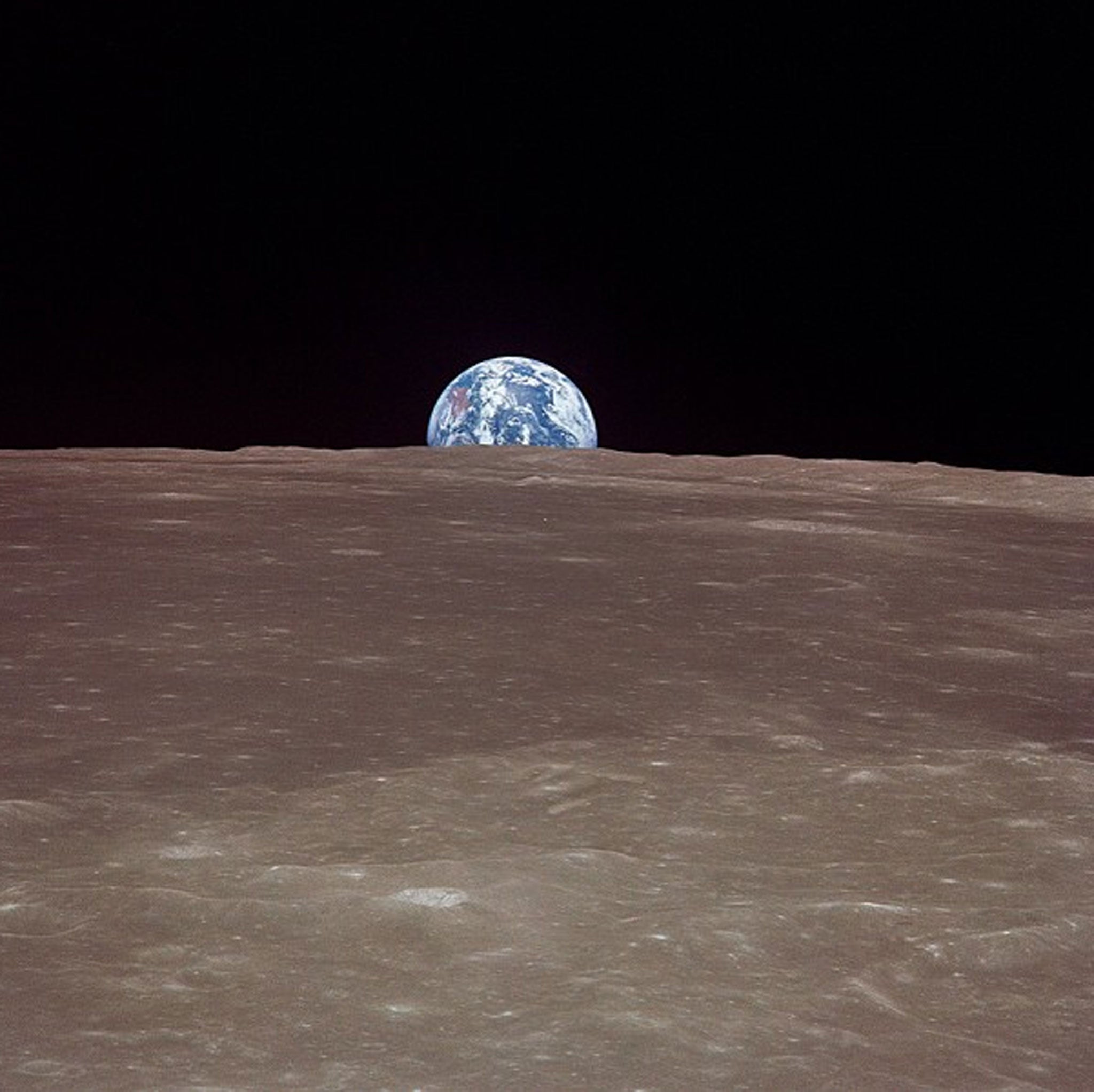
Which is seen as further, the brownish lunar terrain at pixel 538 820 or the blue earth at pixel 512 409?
the blue earth at pixel 512 409

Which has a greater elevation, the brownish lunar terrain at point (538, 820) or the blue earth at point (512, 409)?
the blue earth at point (512, 409)

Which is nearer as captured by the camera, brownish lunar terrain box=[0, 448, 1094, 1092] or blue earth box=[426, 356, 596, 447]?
brownish lunar terrain box=[0, 448, 1094, 1092]

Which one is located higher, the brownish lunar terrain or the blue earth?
the blue earth

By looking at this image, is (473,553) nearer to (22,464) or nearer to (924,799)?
(924,799)

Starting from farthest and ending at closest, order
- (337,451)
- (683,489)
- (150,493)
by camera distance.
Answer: (337,451)
(683,489)
(150,493)

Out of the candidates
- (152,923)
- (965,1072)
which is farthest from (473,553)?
(965,1072)
